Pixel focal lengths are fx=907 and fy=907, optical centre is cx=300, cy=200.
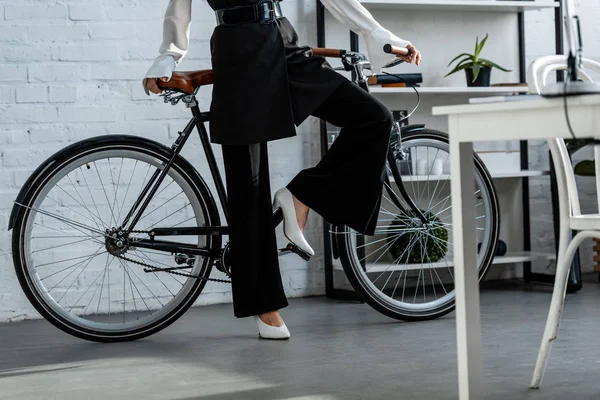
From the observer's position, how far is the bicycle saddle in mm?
2631

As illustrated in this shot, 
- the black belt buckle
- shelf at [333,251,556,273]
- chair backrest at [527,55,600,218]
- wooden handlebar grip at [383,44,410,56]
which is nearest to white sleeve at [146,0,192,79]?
the black belt buckle

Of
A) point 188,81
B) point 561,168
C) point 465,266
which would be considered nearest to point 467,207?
point 465,266

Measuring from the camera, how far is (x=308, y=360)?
237 cm

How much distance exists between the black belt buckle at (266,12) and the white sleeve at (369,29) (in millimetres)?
178

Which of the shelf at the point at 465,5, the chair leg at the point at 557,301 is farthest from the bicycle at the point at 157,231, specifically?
the chair leg at the point at 557,301

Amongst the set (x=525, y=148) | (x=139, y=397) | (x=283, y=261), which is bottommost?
(x=139, y=397)

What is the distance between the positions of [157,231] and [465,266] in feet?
4.36

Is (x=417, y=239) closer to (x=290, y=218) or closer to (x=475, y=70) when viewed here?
(x=290, y=218)

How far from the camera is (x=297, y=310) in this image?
324 centimetres

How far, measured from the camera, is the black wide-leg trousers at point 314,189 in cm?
259

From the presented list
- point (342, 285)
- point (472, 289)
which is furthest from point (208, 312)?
point (472, 289)

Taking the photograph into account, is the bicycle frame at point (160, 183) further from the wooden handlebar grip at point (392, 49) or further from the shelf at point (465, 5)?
the shelf at point (465, 5)

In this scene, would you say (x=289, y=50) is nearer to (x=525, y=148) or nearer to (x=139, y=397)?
(x=139, y=397)

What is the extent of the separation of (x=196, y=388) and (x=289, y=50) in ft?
3.32
